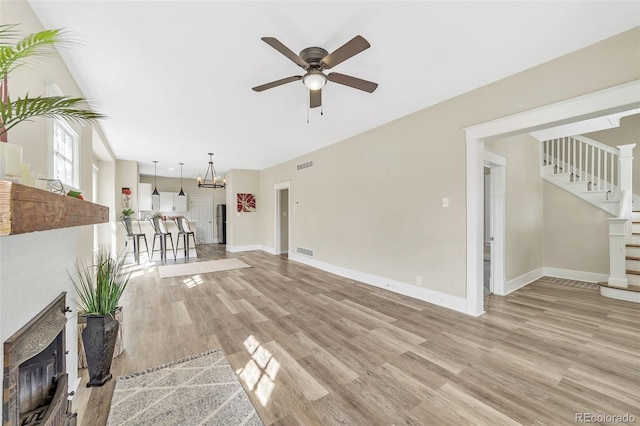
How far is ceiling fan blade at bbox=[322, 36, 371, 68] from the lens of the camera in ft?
5.74

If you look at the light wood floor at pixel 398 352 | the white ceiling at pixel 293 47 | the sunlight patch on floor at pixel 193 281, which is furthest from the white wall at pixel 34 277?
the sunlight patch on floor at pixel 193 281

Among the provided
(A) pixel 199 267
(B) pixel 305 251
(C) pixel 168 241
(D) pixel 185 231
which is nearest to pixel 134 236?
(C) pixel 168 241

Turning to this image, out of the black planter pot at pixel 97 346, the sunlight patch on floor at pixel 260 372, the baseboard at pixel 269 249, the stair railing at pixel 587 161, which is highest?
the stair railing at pixel 587 161

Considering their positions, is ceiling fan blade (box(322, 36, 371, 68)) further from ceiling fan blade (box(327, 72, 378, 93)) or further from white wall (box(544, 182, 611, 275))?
white wall (box(544, 182, 611, 275))

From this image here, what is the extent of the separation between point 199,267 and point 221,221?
4770 mm

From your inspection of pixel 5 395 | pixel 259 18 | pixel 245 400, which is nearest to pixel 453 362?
pixel 245 400

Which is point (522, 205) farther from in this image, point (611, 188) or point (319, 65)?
point (319, 65)

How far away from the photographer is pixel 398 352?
2350 millimetres

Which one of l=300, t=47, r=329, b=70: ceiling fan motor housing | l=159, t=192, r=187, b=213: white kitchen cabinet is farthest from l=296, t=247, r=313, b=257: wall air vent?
l=159, t=192, r=187, b=213: white kitchen cabinet

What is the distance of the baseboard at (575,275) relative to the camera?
455 cm

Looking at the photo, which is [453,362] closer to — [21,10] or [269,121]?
[269,121]

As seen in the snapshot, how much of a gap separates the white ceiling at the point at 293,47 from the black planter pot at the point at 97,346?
239 centimetres

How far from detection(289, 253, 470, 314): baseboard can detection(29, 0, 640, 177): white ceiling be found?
267 cm

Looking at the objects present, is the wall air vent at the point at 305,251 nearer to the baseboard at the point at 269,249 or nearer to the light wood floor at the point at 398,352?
the baseboard at the point at 269,249
